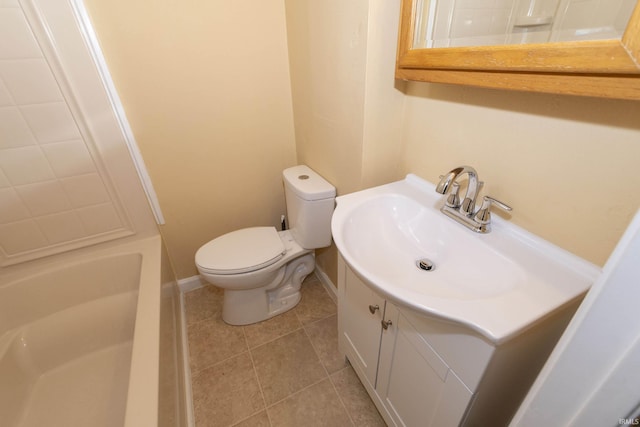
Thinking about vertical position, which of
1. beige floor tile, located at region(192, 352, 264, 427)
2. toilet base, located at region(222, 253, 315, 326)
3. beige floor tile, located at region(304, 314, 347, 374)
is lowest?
beige floor tile, located at region(304, 314, 347, 374)

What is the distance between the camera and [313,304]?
67.6 inches

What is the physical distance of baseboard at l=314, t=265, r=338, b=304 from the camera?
1.71m

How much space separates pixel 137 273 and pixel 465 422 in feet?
5.09

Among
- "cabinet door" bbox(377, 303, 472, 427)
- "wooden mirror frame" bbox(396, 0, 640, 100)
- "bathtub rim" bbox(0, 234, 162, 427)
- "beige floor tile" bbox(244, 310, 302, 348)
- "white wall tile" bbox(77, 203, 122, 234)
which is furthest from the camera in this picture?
"beige floor tile" bbox(244, 310, 302, 348)

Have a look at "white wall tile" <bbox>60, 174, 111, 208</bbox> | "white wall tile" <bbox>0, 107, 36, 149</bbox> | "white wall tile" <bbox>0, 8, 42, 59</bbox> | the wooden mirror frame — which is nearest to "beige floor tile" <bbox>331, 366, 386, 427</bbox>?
the wooden mirror frame

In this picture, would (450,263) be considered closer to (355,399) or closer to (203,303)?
(355,399)

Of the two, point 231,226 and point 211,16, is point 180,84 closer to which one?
point 211,16

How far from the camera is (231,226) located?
1.79 meters

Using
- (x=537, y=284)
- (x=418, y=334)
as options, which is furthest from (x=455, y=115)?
(x=418, y=334)

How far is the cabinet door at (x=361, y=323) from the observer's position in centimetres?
94

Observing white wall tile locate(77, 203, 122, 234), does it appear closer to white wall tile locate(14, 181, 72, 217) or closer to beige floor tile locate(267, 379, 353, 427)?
white wall tile locate(14, 181, 72, 217)

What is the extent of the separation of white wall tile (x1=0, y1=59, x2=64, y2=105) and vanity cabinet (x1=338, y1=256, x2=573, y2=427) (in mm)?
1396

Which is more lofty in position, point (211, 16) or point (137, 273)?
point (211, 16)

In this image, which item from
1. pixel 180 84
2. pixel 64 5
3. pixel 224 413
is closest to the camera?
pixel 64 5
